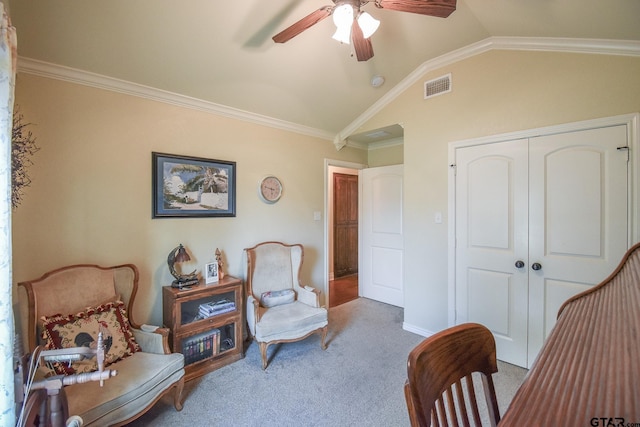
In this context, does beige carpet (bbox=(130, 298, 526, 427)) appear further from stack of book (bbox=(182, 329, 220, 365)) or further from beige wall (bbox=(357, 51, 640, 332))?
beige wall (bbox=(357, 51, 640, 332))

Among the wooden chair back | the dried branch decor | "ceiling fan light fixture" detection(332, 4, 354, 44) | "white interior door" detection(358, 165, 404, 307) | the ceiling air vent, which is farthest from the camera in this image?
"white interior door" detection(358, 165, 404, 307)

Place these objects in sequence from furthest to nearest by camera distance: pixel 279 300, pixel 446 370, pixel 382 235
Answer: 1. pixel 382 235
2. pixel 279 300
3. pixel 446 370

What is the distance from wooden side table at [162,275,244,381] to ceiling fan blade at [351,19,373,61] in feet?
7.10

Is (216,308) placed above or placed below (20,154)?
below

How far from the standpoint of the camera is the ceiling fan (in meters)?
1.50

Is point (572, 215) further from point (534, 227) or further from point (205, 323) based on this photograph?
point (205, 323)

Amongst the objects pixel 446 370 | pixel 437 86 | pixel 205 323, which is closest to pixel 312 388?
pixel 205 323

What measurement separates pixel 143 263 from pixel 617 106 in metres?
3.95

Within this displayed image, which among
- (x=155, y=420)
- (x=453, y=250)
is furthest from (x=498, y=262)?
(x=155, y=420)

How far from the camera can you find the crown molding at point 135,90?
1.99 m

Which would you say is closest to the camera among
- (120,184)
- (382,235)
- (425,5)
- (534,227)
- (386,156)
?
(425,5)

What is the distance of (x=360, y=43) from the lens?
1833 mm

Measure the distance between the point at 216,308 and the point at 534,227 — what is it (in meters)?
2.88

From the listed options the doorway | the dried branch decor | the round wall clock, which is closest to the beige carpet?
the round wall clock
